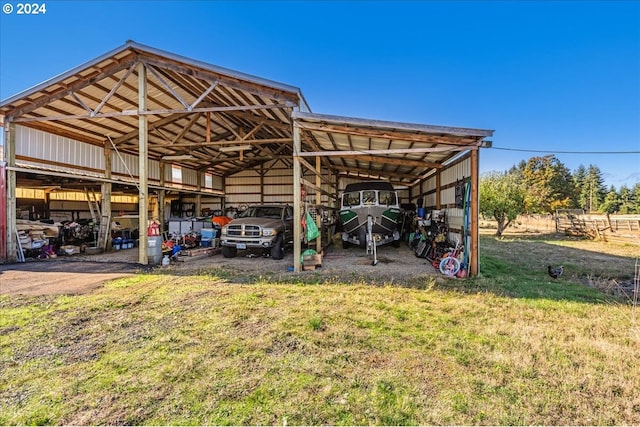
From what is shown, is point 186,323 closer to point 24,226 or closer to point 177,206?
point 24,226

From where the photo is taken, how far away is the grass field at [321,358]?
7.23ft

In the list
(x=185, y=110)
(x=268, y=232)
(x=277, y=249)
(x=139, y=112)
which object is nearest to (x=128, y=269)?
(x=268, y=232)

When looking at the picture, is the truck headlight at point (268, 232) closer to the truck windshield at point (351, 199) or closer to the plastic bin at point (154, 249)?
the plastic bin at point (154, 249)

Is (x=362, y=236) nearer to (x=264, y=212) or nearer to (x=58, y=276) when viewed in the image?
(x=264, y=212)

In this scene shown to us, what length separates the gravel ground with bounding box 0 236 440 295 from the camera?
6.06 metres

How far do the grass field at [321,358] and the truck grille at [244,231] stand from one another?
3741 millimetres

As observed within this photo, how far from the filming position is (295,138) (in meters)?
7.51

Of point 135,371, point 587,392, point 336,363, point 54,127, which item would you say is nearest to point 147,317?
point 135,371

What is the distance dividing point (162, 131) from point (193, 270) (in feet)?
26.2

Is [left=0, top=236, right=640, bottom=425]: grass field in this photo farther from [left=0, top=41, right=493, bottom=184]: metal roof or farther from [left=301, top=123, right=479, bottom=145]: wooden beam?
[left=0, top=41, right=493, bottom=184]: metal roof

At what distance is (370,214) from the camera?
999 centimetres

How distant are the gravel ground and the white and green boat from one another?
920mm

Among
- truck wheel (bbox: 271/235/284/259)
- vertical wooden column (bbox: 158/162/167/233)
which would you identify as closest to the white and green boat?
truck wheel (bbox: 271/235/284/259)

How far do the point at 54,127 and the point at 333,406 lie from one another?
12.8 metres
